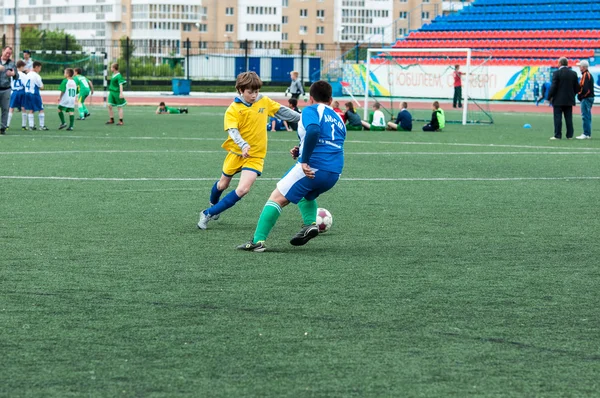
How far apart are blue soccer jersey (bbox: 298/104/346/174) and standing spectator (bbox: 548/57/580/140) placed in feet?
57.0

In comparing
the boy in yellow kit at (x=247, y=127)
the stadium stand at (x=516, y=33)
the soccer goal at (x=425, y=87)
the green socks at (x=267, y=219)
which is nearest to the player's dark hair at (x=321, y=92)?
the green socks at (x=267, y=219)

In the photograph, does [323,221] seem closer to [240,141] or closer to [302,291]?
[240,141]

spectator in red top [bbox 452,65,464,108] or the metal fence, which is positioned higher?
the metal fence

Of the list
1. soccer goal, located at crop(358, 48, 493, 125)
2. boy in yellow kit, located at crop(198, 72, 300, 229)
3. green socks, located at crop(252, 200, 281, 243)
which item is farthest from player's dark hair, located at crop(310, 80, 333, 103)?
soccer goal, located at crop(358, 48, 493, 125)

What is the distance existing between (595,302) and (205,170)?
9909 mm

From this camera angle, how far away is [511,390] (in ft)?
16.6

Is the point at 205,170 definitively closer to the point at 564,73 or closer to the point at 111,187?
the point at 111,187

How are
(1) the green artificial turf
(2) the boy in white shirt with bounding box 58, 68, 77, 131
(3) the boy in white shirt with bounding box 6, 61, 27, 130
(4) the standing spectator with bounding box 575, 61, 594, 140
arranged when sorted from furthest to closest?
(2) the boy in white shirt with bounding box 58, 68, 77, 131, (3) the boy in white shirt with bounding box 6, 61, 27, 130, (4) the standing spectator with bounding box 575, 61, 594, 140, (1) the green artificial turf

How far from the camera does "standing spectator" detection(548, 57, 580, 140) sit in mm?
25656

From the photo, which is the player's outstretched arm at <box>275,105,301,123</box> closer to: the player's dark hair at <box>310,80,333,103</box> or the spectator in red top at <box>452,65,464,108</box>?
the player's dark hair at <box>310,80,333,103</box>

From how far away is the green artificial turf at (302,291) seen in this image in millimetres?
5270

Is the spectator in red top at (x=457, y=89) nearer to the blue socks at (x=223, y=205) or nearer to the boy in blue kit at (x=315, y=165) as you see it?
the blue socks at (x=223, y=205)

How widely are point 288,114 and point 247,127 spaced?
1.76 ft

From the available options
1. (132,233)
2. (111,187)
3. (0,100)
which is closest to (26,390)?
(132,233)
